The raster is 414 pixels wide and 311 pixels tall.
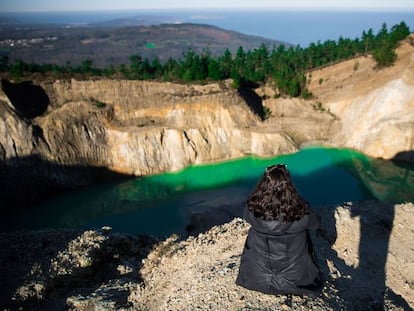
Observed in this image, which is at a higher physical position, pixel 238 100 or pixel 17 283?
pixel 238 100

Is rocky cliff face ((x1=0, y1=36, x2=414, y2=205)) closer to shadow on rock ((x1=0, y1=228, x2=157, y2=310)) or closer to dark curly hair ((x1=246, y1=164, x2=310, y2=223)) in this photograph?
shadow on rock ((x1=0, y1=228, x2=157, y2=310))

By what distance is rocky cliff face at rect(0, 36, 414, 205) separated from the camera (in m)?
28.2

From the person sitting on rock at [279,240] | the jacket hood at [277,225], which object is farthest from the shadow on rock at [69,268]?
the jacket hood at [277,225]

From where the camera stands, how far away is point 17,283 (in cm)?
1290

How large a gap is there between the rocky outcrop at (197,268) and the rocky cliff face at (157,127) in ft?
40.6

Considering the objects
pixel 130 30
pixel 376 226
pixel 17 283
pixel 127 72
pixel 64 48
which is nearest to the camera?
pixel 17 283

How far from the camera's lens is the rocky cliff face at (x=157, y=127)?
28188mm

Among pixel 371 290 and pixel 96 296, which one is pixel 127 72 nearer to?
pixel 96 296

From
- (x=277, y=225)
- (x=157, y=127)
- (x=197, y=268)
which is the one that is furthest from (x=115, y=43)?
(x=277, y=225)

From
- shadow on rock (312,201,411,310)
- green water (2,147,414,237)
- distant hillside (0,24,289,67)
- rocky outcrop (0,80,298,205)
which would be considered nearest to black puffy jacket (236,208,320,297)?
shadow on rock (312,201,411,310)

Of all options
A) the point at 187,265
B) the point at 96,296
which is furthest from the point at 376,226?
the point at 96,296

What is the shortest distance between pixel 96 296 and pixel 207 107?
77.5 feet

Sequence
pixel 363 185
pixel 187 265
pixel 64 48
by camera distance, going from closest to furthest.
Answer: pixel 187 265 → pixel 363 185 → pixel 64 48

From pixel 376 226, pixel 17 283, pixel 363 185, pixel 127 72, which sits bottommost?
pixel 363 185
